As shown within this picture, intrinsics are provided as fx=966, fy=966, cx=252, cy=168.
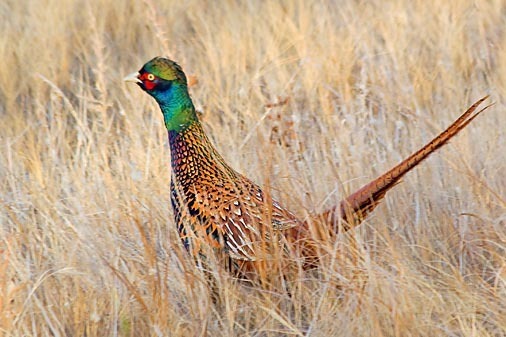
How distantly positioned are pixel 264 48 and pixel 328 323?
8.85ft

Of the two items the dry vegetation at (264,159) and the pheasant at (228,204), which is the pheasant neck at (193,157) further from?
the dry vegetation at (264,159)

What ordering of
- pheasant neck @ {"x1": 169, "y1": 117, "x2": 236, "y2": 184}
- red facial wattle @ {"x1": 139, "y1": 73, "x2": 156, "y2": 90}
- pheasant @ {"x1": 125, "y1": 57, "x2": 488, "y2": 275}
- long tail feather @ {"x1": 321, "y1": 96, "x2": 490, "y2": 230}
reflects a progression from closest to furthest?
long tail feather @ {"x1": 321, "y1": 96, "x2": 490, "y2": 230} < pheasant @ {"x1": 125, "y1": 57, "x2": 488, "y2": 275} < pheasant neck @ {"x1": 169, "y1": 117, "x2": 236, "y2": 184} < red facial wattle @ {"x1": 139, "y1": 73, "x2": 156, "y2": 90}

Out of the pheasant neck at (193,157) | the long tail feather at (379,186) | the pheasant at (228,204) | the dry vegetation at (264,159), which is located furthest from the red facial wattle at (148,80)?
the long tail feather at (379,186)

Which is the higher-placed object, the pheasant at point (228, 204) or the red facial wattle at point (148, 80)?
the red facial wattle at point (148, 80)

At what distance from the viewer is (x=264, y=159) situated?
12.4 ft

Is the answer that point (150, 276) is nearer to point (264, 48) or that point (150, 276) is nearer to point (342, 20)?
point (264, 48)

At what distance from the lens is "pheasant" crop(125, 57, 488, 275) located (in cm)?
298

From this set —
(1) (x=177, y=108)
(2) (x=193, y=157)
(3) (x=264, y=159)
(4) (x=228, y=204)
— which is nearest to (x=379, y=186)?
(4) (x=228, y=204)

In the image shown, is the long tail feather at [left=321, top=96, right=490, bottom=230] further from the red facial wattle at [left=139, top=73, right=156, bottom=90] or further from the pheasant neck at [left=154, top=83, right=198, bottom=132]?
the red facial wattle at [left=139, top=73, right=156, bottom=90]

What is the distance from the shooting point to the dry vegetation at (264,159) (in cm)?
293

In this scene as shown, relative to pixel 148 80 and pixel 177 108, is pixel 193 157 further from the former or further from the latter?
pixel 148 80

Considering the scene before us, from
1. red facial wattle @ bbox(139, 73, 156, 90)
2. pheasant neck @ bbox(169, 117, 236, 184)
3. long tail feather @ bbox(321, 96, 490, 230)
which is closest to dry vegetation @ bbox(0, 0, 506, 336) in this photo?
long tail feather @ bbox(321, 96, 490, 230)

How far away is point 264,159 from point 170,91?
60 centimetres

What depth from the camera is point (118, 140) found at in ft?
14.7
